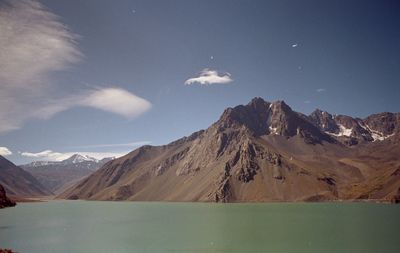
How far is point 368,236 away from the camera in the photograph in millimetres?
80812

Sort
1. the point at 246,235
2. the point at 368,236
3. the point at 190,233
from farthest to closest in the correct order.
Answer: the point at 190,233 < the point at 246,235 < the point at 368,236

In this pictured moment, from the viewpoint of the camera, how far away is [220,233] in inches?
3639

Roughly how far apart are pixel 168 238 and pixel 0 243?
3559 cm

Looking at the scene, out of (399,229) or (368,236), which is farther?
(399,229)

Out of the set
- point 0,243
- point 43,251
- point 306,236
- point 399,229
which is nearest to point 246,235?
point 306,236

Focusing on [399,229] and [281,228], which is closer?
[399,229]

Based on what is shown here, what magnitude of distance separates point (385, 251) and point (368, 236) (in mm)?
20194

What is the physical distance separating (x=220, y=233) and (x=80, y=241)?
32446 mm

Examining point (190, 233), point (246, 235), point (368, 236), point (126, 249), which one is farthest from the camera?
point (190, 233)

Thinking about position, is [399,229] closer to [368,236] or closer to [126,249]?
[368,236]

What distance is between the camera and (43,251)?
2808 inches

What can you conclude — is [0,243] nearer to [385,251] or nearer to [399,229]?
[385,251]

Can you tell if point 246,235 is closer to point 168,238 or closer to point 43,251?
point 168,238

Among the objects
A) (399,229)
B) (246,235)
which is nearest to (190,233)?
(246,235)
